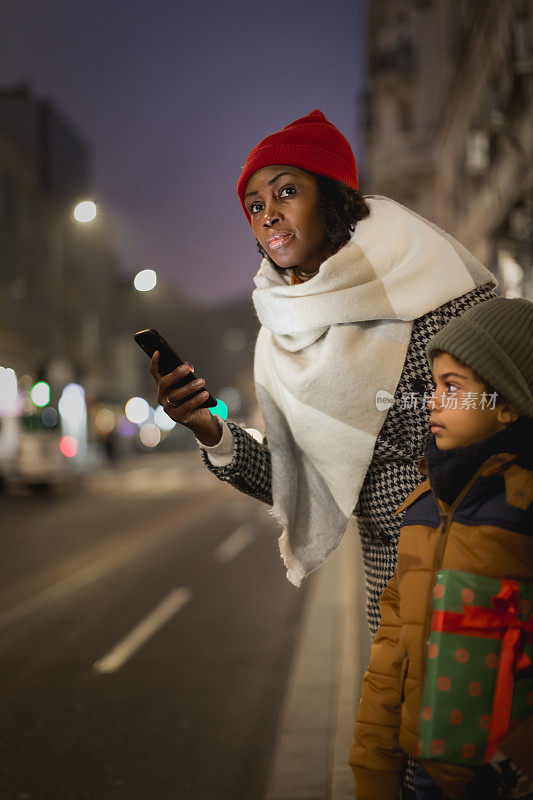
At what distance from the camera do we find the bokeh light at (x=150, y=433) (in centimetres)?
7125

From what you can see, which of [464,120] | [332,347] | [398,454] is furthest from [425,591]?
[464,120]

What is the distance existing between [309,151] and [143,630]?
574 cm

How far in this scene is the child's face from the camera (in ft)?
5.63

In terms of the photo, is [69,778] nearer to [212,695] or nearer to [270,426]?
[212,695]

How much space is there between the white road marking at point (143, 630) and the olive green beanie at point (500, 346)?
4996 mm

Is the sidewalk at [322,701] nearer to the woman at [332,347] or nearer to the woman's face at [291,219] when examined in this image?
the woman at [332,347]

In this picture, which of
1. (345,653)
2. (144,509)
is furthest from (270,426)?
(144,509)

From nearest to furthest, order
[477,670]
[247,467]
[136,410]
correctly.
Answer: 1. [477,670]
2. [247,467]
3. [136,410]

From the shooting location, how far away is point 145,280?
6.75ft

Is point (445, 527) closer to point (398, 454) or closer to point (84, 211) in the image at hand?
point (398, 454)

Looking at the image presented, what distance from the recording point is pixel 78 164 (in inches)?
2133

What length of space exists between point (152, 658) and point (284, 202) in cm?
486

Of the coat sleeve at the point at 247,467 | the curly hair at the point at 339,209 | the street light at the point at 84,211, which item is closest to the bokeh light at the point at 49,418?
the street light at the point at 84,211

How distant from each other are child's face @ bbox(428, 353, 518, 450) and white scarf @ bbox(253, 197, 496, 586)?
0.29 meters
